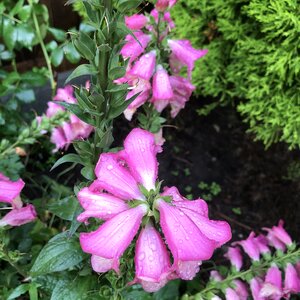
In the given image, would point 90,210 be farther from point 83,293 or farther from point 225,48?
point 225,48

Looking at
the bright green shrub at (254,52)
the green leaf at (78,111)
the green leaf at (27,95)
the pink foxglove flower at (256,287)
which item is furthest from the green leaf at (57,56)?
the pink foxglove flower at (256,287)

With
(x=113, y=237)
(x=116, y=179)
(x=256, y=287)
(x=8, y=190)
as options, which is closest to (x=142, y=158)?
(x=116, y=179)

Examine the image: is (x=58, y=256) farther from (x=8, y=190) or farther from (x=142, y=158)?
(x=142, y=158)

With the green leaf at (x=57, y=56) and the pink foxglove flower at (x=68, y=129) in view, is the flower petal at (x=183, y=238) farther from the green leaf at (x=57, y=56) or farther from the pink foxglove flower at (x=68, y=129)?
the green leaf at (x=57, y=56)

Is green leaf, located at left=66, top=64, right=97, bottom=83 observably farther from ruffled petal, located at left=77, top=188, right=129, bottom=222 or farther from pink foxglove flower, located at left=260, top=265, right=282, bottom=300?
pink foxglove flower, located at left=260, top=265, right=282, bottom=300

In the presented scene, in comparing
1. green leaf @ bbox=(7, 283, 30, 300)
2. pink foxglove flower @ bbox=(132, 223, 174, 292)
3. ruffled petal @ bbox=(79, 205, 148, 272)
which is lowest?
green leaf @ bbox=(7, 283, 30, 300)

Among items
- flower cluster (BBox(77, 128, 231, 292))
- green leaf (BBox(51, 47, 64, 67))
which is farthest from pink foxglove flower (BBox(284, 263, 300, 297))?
green leaf (BBox(51, 47, 64, 67))
